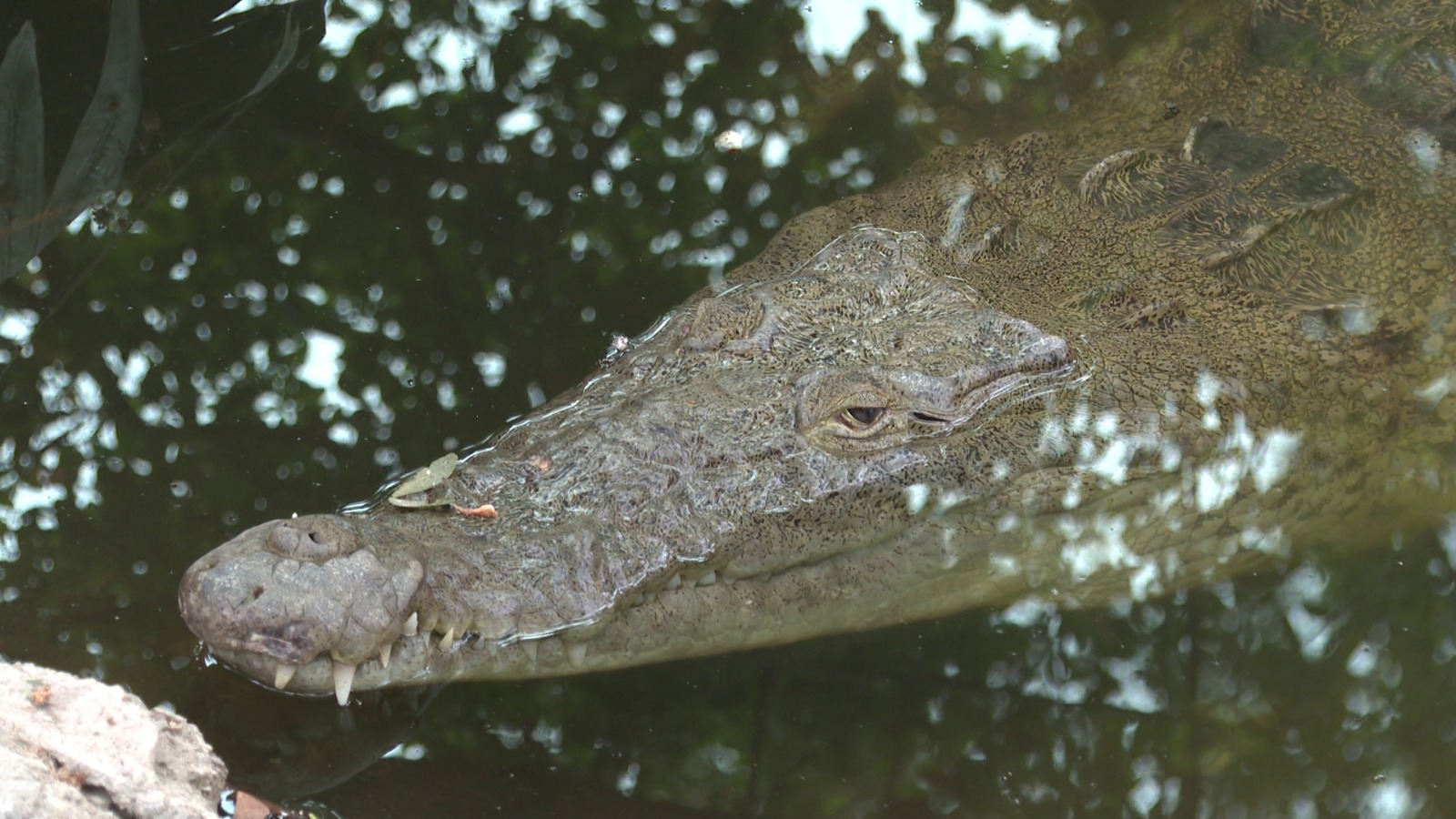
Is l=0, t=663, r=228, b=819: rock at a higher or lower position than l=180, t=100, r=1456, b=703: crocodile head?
higher

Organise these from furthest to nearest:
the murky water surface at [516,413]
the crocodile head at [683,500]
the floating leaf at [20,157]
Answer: the floating leaf at [20,157]
the murky water surface at [516,413]
the crocodile head at [683,500]

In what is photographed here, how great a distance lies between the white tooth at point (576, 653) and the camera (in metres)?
3.05

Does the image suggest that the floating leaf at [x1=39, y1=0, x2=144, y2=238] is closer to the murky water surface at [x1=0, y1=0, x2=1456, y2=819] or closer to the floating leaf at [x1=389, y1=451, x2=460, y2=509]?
the murky water surface at [x1=0, y1=0, x2=1456, y2=819]

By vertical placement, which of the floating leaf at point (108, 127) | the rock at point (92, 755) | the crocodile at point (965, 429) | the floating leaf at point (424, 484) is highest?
the floating leaf at point (108, 127)

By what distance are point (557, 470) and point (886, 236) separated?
4.75 feet

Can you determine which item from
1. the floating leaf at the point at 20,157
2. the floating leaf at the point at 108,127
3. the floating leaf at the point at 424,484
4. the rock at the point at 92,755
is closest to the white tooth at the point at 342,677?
the rock at the point at 92,755

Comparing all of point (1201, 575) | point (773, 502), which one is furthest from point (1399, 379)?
point (773, 502)

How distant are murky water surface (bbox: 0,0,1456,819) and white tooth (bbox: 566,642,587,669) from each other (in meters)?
0.27

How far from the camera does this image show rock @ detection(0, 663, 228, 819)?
6.76 ft

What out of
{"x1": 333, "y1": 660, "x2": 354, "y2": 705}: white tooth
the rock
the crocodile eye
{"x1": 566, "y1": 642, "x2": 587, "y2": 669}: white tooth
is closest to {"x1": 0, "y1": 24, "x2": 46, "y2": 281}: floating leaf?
the rock

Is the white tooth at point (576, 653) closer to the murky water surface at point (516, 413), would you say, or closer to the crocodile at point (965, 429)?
Result: the crocodile at point (965, 429)

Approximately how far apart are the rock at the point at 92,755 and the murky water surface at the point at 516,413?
535mm

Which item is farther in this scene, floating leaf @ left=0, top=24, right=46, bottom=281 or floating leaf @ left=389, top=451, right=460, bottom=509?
floating leaf @ left=0, top=24, right=46, bottom=281

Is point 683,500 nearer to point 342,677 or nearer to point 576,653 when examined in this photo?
point 576,653
